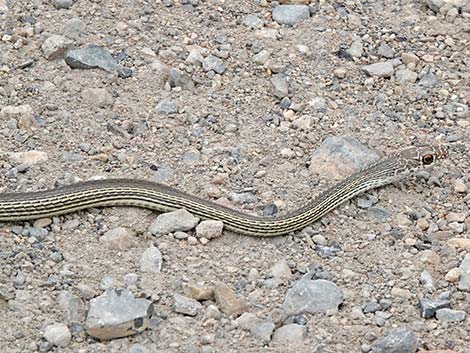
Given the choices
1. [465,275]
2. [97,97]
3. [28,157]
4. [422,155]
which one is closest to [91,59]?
[97,97]

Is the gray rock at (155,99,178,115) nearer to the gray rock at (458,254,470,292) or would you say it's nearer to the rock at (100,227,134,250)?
the rock at (100,227,134,250)

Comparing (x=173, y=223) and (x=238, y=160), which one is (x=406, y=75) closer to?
(x=238, y=160)

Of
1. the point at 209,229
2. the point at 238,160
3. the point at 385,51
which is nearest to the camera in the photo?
the point at 209,229

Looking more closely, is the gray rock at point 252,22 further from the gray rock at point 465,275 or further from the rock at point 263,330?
the rock at point 263,330

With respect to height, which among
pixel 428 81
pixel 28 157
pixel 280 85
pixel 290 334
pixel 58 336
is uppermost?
pixel 58 336

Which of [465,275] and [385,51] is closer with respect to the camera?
[465,275]

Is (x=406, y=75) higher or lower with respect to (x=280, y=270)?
lower

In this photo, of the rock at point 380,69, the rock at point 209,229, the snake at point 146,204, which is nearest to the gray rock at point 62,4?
the snake at point 146,204
